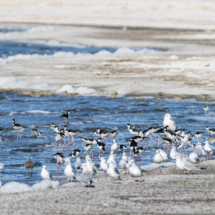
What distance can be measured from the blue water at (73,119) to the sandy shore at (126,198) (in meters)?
1.93

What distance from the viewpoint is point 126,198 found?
10680mm

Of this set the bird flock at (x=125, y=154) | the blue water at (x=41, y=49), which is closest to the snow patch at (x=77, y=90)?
the bird flock at (x=125, y=154)

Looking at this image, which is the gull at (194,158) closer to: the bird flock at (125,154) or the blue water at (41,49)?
the bird flock at (125,154)

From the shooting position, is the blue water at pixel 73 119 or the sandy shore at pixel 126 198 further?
the blue water at pixel 73 119

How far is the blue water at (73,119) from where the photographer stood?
15319 millimetres

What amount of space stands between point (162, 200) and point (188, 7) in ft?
379

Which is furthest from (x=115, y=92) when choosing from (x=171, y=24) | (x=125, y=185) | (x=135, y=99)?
(x=171, y=24)

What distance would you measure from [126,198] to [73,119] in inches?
418

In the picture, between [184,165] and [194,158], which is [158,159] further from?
[184,165]

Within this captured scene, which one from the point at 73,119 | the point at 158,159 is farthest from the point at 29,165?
the point at 73,119

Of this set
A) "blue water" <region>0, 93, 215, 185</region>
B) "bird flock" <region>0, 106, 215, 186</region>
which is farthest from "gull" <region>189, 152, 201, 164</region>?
"blue water" <region>0, 93, 215, 185</region>

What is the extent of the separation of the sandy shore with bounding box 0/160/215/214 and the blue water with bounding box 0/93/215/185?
1932 mm

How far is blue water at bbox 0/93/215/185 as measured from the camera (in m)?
15.3

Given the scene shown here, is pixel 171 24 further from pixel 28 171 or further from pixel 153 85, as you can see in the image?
pixel 28 171
